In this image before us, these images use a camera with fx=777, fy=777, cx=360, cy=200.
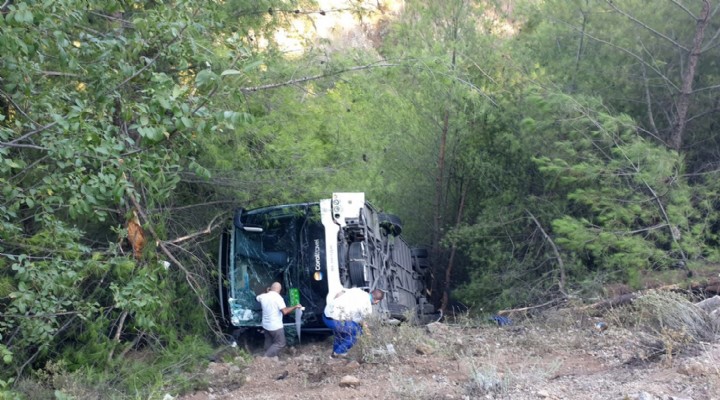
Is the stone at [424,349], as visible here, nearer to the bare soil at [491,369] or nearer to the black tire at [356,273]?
the bare soil at [491,369]

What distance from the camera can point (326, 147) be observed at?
11078mm

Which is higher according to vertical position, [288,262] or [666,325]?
[288,262]

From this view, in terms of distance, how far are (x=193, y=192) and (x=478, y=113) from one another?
637 centimetres

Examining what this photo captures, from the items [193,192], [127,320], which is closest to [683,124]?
[193,192]

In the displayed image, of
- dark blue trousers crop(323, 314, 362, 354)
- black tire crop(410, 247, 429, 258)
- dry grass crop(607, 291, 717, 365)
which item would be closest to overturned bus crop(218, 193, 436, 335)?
dark blue trousers crop(323, 314, 362, 354)

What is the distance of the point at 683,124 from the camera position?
→ 13.3 m

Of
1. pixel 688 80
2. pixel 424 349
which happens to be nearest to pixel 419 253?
pixel 688 80

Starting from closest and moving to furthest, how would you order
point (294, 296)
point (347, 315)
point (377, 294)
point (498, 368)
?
point (498, 368) → point (347, 315) → point (377, 294) → point (294, 296)

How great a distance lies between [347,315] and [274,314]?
1888mm

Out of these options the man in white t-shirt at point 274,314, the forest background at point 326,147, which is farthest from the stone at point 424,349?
the man in white t-shirt at point 274,314

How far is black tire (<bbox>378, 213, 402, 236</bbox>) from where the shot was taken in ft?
41.2

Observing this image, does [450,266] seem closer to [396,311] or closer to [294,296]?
[396,311]

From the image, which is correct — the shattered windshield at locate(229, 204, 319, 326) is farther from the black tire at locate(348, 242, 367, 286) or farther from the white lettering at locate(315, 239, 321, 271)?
the black tire at locate(348, 242, 367, 286)

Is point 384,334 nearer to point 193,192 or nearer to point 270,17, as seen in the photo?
point 193,192
